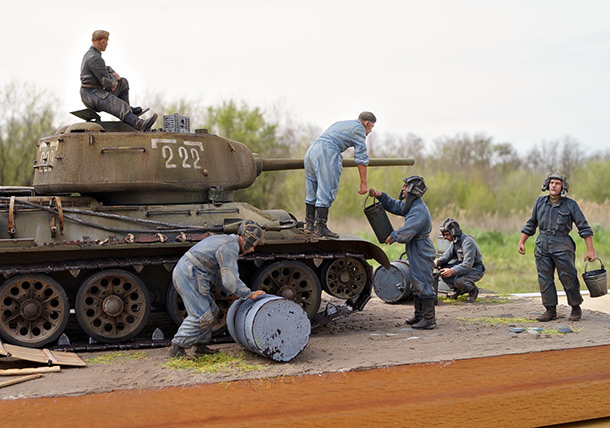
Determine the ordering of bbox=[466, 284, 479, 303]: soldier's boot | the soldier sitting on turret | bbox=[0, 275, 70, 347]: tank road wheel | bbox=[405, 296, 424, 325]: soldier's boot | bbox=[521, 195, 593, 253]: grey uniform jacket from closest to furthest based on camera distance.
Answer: bbox=[0, 275, 70, 347]: tank road wheel < the soldier sitting on turret < bbox=[521, 195, 593, 253]: grey uniform jacket < bbox=[405, 296, 424, 325]: soldier's boot < bbox=[466, 284, 479, 303]: soldier's boot

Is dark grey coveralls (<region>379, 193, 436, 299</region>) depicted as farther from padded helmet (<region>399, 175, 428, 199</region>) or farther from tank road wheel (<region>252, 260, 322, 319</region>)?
tank road wheel (<region>252, 260, 322, 319</region>)

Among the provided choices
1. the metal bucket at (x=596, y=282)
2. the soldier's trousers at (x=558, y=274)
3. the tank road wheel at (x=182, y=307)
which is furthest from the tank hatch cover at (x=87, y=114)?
the metal bucket at (x=596, y=282)

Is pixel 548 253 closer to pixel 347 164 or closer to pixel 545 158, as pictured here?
pixel 347 164

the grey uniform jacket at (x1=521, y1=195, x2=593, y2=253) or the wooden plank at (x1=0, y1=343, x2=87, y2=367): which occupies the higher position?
the grey uniform jacket at (x1=521, y1=195, x2=593, y2=253)

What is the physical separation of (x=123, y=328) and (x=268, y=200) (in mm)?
16635

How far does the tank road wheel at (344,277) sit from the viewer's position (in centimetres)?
977

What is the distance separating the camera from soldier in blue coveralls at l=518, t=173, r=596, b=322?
9.62m

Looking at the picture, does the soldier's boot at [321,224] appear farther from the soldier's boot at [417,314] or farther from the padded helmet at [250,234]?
the padded helmet at [250,234]

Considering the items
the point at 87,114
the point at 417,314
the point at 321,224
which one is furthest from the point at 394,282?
the point at 87,114

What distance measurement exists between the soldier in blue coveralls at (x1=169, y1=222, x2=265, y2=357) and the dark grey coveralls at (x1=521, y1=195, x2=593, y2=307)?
4.07 meters

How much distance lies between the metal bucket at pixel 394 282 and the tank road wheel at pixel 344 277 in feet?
5.30

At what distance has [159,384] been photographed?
6.93 m

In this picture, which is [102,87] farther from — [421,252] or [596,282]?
[596,282]

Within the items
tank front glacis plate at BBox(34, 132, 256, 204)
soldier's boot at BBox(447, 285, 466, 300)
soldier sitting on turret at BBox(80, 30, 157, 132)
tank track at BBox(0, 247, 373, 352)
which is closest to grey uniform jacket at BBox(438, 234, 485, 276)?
soldier's boot at BBox(447, 285, 466, 300)
